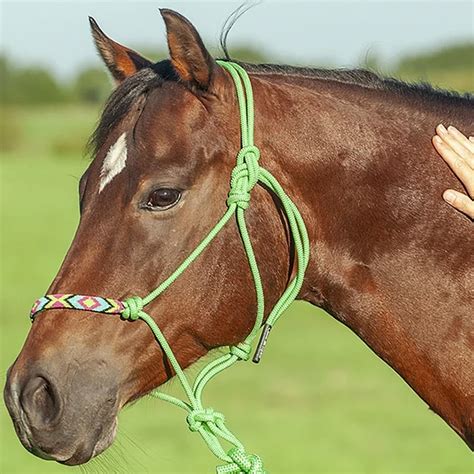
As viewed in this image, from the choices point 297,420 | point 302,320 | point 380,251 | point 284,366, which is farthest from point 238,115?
point 302,320

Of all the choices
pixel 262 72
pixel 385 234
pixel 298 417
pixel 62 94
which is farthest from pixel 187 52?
pixel 62 94

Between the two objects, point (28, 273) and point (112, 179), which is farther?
point (28, 273)

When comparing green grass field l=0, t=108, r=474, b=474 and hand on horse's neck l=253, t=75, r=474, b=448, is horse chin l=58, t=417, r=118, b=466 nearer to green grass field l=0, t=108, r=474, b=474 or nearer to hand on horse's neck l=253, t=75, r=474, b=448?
green grass field l=0, t=108, r=474, b=474

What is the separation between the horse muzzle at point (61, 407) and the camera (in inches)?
118

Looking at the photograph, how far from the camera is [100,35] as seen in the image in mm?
3643

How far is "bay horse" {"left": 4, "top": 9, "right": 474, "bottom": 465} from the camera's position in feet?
10.0

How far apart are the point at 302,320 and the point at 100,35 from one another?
1365 cm

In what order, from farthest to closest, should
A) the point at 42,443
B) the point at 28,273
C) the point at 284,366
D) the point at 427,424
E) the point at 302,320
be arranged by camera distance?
the point at 28,273 < the point at 302,320 < the point at 284,366 < the point at 427,424 < the point at 42,443

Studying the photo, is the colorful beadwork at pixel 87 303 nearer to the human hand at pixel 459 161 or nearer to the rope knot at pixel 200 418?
the rope knot at pixel 200 418

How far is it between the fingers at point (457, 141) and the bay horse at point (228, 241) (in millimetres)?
53

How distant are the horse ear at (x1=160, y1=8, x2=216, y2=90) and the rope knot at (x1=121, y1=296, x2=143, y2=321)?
0.70 m

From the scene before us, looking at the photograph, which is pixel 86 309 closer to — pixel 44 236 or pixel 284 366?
pixel 284 366

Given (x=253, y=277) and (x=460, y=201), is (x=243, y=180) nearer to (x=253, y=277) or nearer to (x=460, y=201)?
(x=253, y=277)

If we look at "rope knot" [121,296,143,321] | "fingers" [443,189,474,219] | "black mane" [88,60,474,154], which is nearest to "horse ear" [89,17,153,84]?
"black mane" [88,60,474,154]
